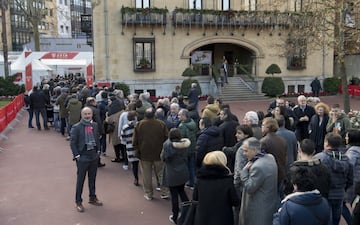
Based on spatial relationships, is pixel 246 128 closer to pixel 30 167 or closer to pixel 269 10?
pixel 30 167

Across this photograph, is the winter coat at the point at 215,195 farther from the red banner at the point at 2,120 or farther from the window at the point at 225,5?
the window at the point at 225,5

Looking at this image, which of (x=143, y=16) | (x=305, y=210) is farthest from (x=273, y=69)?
(x=305, y=210)

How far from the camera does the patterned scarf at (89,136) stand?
269 inches

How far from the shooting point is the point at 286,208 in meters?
3.51

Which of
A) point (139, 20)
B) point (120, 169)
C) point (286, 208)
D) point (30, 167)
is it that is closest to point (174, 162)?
point (286, 208)

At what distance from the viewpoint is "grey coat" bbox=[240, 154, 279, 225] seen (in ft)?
14.2

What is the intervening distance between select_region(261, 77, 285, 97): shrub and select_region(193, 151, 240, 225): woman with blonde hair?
23.5m

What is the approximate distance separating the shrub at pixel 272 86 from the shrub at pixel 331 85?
4.06m

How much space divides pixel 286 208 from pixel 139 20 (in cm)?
2352

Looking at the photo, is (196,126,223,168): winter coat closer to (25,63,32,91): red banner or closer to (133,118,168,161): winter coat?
(133,118,168,161): winter coat

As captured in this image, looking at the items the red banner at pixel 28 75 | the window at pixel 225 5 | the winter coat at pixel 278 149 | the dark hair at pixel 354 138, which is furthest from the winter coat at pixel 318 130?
the window at pixel 225 5

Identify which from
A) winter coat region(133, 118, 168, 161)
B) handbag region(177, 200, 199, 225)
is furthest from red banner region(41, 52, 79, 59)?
handbag region(177, 200, 199, 225)

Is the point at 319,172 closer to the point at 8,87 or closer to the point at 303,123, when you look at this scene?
the point at 303,123

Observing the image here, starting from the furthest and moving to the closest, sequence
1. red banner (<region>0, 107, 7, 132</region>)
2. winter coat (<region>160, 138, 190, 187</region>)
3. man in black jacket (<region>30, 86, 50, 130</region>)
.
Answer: man in black jacket (<region>30, 86, 50, 130</region>)
red banner (<region>0, 107, 7, 132</region>)
winter coat (<region>160, 138, 190, 187</region>)
